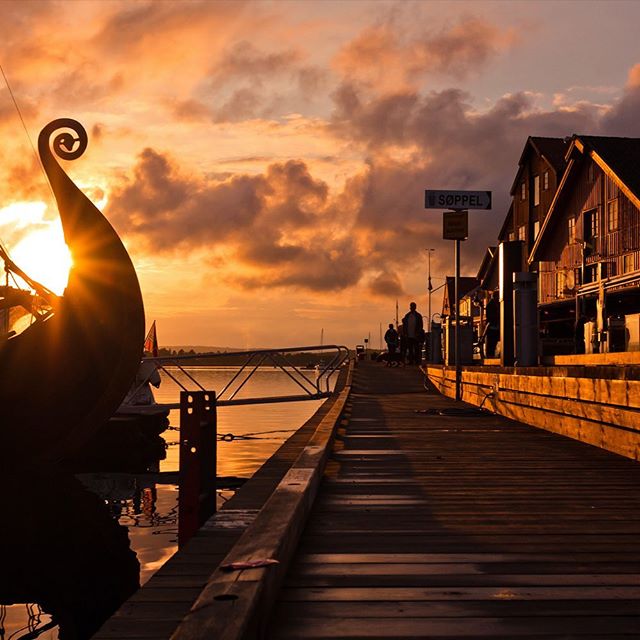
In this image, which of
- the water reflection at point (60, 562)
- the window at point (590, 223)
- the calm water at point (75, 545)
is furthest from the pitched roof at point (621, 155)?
the water reflection at point (60, 562)

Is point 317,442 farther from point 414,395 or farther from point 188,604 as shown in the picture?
point 414,395

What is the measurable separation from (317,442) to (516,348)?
257 inches

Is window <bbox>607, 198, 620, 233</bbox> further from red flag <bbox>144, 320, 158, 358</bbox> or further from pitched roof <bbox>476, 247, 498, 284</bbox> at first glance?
red flag <bbox>144, 320, 158, 358</bbox>

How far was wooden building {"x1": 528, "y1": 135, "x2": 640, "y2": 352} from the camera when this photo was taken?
31156mm

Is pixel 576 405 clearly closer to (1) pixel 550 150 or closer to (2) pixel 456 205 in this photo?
(2) pixel 456 205

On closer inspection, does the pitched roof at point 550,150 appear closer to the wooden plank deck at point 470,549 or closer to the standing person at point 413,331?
the standing person at point 413,331

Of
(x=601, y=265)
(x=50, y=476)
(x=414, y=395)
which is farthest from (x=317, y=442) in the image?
(x=601, y=265)

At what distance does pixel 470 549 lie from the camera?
15.3ft

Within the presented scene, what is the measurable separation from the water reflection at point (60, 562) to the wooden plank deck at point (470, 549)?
2916mm

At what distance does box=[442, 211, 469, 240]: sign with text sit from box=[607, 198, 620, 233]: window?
55.6 feet

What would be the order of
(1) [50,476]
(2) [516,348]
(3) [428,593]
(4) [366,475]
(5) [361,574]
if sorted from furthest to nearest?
(1) [50,476], (2) [516,348], (4) [366,475], (5) [361,574], (3) [428,593]

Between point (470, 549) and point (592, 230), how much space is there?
32.7 metres

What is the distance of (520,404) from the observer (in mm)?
12812

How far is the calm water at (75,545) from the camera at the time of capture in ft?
28.9
